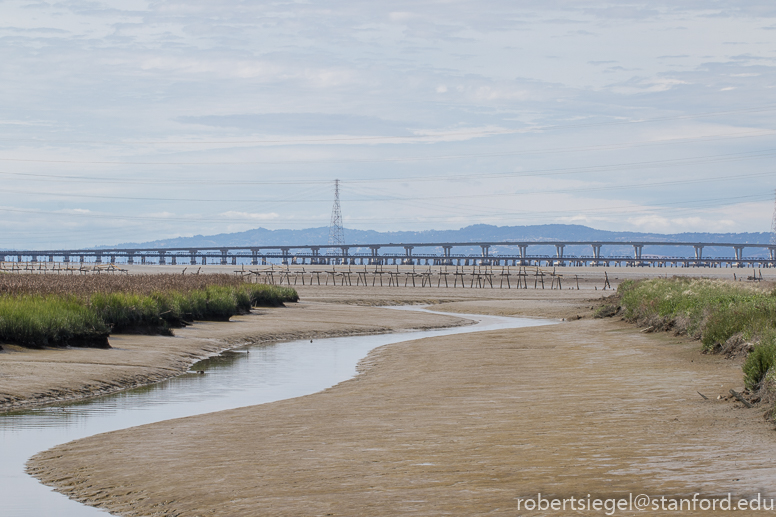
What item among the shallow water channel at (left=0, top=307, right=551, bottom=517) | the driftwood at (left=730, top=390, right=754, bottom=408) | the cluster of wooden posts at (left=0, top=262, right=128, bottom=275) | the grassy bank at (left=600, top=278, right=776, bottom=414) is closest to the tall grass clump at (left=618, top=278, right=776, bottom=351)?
the grassy bank at (left=600, top=278, right=776, bottom=414)

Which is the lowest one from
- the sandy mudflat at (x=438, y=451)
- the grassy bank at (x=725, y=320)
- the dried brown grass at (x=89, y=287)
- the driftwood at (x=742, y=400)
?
the sandy mudflat at (x=438, y=451)

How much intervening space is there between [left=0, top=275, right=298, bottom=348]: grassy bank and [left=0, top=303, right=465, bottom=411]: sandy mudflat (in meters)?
0.56

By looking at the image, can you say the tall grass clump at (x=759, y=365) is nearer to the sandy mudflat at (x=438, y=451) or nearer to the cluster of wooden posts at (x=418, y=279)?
the sandy mudflat at (x=438, y=451)

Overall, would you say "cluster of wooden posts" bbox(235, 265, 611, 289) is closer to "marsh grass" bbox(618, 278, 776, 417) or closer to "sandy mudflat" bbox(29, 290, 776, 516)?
"marsh grass" bbox(618, 278, 776, 417)

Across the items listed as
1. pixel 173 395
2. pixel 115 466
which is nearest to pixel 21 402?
pixel 173 395

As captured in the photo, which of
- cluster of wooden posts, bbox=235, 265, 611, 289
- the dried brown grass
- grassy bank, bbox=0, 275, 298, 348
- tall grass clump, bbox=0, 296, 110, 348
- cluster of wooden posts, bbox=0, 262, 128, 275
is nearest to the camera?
tall grass clump, bbox=0, 296, 110, 348

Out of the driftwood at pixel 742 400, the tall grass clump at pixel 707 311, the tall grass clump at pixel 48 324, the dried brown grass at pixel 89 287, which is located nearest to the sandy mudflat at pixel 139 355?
the tall grass clump at pixel 48 324

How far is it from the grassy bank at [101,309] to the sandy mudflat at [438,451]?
852 cm

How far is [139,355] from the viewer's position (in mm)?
22641

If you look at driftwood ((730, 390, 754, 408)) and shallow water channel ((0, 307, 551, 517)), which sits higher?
driftwood ((730, 390, 754, 408))

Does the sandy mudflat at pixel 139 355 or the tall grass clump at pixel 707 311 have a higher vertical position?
the tall grass clump at pixel 707 311

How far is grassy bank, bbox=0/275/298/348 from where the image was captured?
21984 millimetres

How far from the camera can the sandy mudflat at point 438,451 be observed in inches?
343

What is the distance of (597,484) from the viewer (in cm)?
872
